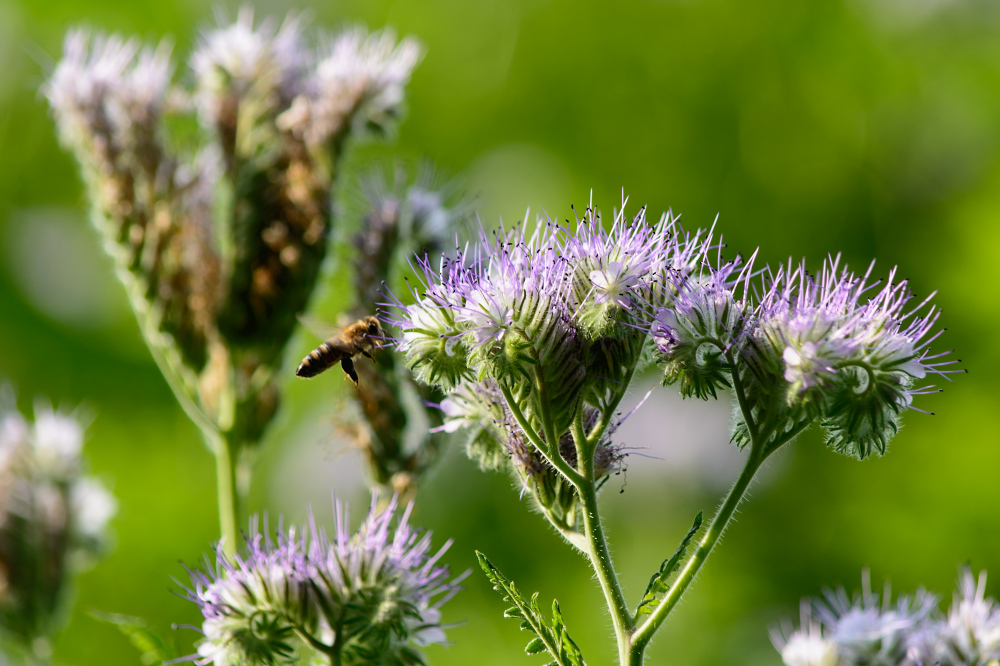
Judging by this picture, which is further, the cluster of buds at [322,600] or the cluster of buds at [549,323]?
the cluster of buds at [322,600]

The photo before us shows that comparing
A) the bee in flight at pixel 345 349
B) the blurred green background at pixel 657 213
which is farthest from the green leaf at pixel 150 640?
the blurred green background at pixel 657 213

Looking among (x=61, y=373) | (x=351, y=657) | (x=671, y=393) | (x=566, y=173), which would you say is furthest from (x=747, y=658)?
(x=61, y=373)

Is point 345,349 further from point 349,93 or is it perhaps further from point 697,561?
point 697,561

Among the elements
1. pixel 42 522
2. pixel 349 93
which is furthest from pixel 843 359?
pixel 42 522

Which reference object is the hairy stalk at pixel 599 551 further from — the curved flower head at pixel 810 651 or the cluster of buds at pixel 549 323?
the curved flower head at pixel 810 651

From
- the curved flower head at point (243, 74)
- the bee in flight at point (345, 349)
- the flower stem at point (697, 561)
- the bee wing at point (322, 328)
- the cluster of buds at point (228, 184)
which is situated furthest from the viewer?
the curved flower head at point (243, 74)

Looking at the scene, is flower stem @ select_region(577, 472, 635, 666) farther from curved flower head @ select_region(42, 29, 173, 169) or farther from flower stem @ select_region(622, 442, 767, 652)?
curved flower head @ select_region(42, 29, 173, 169)

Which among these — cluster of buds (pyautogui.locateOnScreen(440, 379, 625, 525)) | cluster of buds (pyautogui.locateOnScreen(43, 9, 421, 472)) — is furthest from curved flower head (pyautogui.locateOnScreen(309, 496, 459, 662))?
cluster of buds (pyautogui.locateOnScreen(43, 9, 421, 472))

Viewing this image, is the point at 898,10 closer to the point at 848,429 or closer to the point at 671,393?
the point at 671,393
